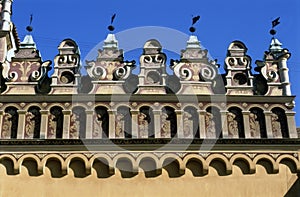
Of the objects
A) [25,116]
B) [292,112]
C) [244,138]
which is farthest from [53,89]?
[292,112]

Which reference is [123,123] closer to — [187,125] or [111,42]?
[187,125]

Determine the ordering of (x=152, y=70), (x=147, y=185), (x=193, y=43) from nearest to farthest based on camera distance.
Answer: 1. (x=147, y=185)
2. (x=152, y=70)
3. (x=193, y=43)

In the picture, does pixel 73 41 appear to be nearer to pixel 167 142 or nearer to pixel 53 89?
Answer: pixel 53 89

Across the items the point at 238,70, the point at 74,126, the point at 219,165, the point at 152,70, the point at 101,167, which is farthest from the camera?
the point at 238,70

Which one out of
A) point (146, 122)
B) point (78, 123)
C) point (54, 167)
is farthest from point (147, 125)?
point (54, 167)

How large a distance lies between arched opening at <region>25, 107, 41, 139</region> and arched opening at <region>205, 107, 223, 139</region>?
2.87 m

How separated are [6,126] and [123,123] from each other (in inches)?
78.2

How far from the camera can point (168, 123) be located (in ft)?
32.7

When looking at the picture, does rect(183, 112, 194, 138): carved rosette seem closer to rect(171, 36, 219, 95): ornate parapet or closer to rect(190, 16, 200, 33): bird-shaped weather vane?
rect(171, 36, 219, 95): ornate parapet

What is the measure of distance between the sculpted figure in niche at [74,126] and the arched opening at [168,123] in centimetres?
144

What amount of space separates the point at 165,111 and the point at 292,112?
7.22ft

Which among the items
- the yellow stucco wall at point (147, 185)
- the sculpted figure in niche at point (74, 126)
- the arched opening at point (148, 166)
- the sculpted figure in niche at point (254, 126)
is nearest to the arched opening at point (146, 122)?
the arched opening at point (148, 166)

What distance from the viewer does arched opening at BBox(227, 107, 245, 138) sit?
9.93m

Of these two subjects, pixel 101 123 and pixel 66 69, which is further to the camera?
pixel 66 69
